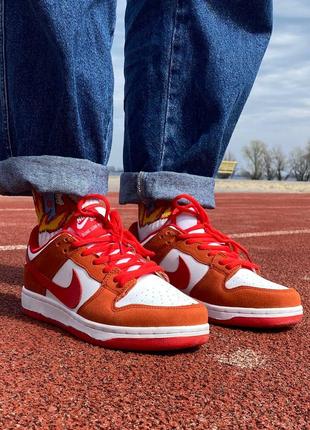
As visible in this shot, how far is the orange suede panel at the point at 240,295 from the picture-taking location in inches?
53.1

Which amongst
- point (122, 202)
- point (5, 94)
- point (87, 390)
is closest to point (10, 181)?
point (5, 94)

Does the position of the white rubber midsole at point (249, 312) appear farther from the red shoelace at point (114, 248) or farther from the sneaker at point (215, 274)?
the red shoelace at point (114, 248)

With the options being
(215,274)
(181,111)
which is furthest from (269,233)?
(215,274)

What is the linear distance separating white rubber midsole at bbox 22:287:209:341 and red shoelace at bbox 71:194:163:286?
11cm

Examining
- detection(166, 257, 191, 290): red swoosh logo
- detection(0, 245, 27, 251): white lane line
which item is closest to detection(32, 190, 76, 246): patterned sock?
detection(166, 257, 191, 290): red swoosh logo

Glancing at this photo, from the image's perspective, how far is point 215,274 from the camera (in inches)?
56.9

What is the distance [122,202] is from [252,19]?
677 mm

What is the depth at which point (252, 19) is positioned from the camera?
5.57ft

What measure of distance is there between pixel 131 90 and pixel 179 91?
5.8 inches

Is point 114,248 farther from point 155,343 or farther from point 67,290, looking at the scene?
point 155,343

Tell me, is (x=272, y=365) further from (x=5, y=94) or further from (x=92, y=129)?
(x=5, y=94)

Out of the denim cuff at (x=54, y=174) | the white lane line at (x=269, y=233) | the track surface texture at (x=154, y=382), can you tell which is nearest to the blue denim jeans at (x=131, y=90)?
the denim cuff at (x=54, y=174)

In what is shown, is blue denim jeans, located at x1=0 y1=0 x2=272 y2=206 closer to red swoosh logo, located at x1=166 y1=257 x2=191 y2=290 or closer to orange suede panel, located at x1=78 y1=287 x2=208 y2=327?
red swoosh logo, located at x1=166 y1=257 x2=191 y2=290

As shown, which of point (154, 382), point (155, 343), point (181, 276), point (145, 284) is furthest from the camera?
point (181, 276)
